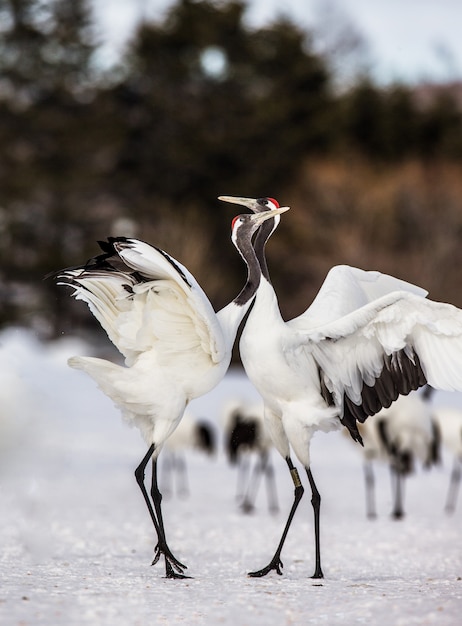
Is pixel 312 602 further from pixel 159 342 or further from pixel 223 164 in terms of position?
pixel 223 164

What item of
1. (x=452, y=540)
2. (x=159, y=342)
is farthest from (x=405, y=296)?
(x=452, y=540)

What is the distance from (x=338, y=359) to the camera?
6848 millimetres

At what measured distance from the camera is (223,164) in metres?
39.2

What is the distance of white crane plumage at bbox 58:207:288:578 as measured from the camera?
654cm

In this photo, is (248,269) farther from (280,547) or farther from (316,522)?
(280,547)

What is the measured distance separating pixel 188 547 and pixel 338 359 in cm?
284

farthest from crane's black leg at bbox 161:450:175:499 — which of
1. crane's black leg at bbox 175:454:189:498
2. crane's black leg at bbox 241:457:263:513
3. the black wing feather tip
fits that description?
the black wing feather tip

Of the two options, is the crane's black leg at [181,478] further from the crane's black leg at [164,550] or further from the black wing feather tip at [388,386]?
the black wing feather tip at [388,386]

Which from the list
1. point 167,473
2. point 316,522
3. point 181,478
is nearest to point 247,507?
point 181,478

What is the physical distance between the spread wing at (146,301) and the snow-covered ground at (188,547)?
3.14 feet

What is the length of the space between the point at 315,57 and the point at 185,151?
643 cm

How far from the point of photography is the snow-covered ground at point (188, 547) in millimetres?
5344

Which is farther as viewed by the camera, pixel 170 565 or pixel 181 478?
pixel 181 478

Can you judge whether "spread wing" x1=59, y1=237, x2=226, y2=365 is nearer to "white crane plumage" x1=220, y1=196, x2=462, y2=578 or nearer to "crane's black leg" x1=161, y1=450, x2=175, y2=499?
"white crane plumage" x1=220, y1=196, x2=462, y2=578
